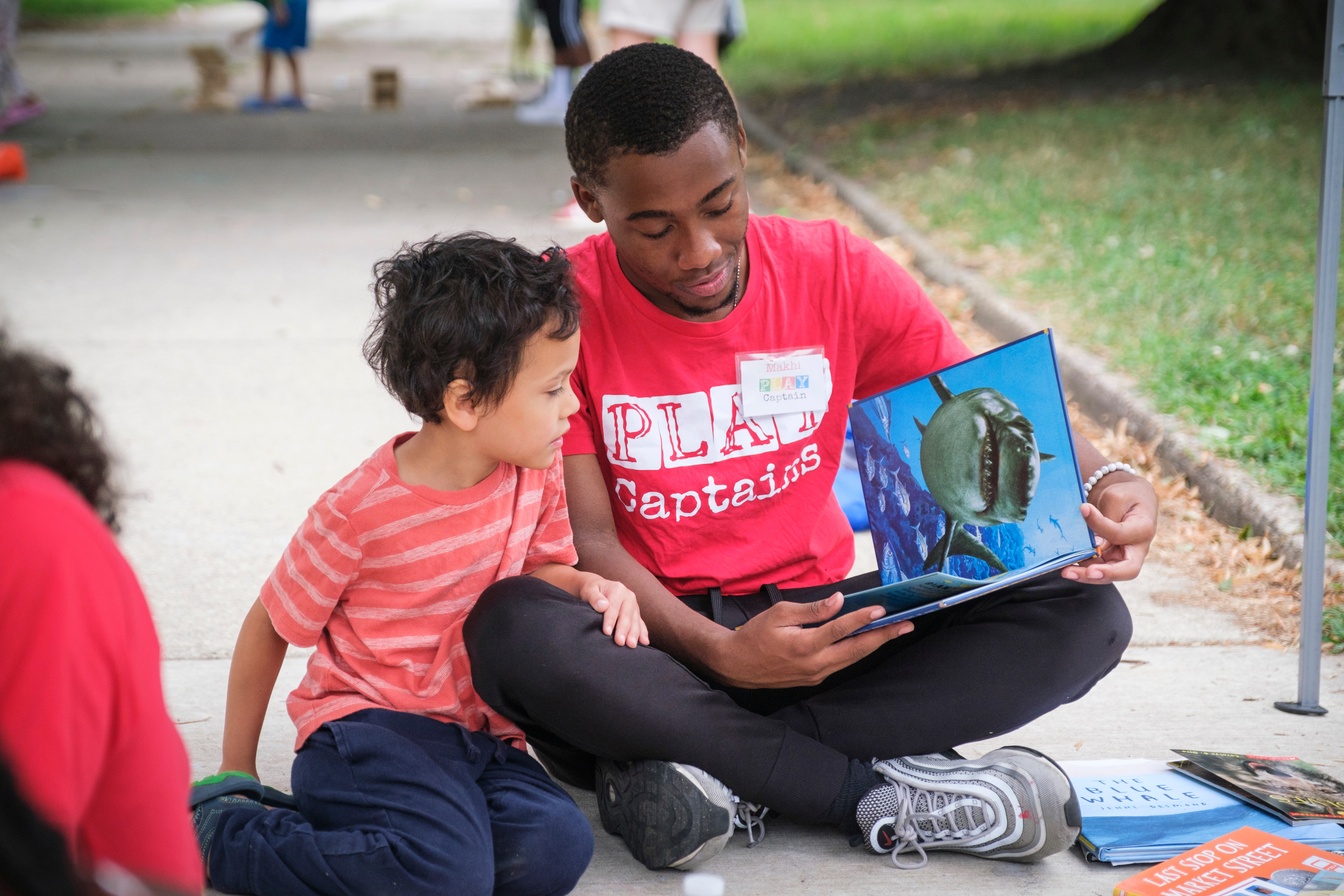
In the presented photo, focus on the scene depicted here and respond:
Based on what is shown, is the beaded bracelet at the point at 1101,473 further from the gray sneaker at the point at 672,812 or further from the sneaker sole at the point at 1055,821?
the gray sneaker at the point at 672,812

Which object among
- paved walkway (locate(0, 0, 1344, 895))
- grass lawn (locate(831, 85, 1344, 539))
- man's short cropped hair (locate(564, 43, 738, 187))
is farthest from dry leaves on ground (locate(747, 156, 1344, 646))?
man's short cropped hair (locate(564, 43, 738, 187))

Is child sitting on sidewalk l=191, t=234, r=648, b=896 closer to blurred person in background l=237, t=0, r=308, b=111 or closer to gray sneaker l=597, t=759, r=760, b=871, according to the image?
gray sneaker l=597, t=759, r=760, b=871

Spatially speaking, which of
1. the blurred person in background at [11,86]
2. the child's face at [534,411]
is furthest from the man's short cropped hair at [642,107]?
the blurred person in background at [11,86]

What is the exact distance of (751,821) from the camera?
211 centimetres

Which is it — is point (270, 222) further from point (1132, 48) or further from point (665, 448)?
point (1132, 48)

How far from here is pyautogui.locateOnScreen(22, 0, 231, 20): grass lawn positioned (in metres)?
21.4

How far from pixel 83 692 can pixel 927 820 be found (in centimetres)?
137

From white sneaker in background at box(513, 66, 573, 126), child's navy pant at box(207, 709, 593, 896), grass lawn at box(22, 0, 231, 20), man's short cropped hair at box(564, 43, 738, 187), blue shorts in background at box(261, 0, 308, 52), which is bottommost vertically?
child's navy pant at box(207, 709, 593, 896)

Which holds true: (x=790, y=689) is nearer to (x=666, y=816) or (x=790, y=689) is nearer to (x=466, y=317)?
(x=666, y=816)

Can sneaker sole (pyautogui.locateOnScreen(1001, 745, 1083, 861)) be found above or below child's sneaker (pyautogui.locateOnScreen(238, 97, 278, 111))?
below

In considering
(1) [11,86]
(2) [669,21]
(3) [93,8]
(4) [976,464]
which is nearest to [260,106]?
(1) [11,86]

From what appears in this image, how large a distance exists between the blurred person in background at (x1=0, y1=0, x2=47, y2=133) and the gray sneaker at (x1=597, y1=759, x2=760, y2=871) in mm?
9356

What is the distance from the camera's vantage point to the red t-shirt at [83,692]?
3.39 feet

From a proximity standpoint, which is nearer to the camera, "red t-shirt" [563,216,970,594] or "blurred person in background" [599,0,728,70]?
"red t-shirt" [563,216,970,594]
